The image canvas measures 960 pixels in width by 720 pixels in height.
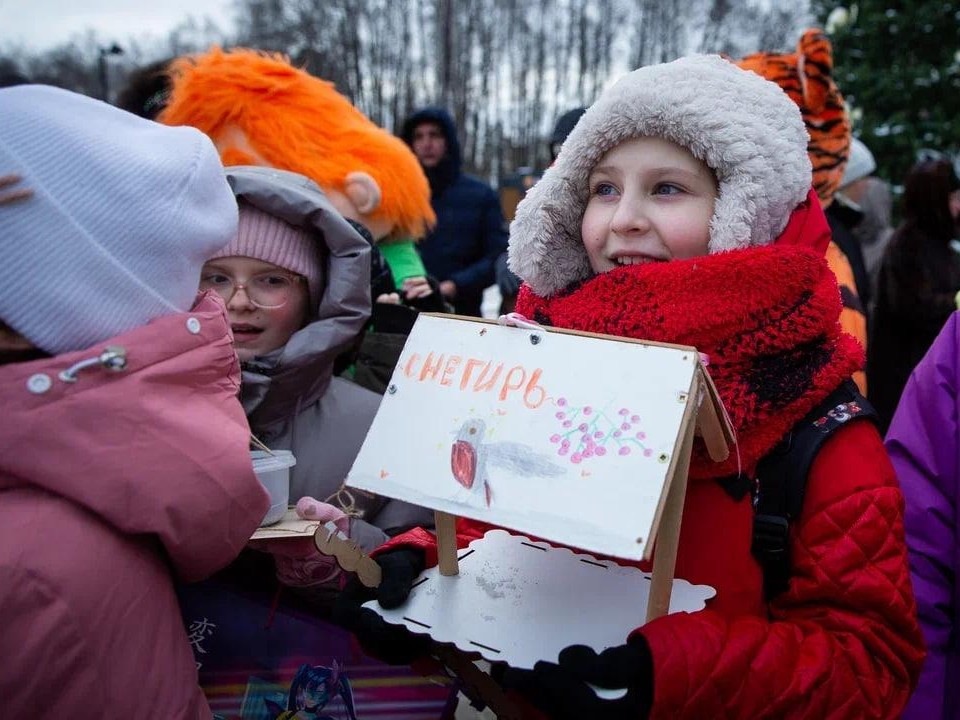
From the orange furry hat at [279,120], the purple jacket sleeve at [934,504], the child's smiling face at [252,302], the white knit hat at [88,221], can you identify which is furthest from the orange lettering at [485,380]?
the orange furry hat at [279,120]

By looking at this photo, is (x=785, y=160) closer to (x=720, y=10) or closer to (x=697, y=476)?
(x=697, y=476)

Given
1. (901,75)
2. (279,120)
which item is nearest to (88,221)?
(279,120)

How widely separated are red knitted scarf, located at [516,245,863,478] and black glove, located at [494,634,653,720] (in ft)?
1.17

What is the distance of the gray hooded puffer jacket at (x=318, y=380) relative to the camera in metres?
1.82

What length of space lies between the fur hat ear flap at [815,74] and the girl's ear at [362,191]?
5.24 ft

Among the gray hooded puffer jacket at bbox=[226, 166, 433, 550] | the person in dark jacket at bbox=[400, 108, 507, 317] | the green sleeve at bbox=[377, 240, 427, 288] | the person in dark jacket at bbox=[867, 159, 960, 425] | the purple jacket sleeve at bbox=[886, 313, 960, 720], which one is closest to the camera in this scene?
the purple jacket sleeve at bbox=[886, 313, 960, 720]

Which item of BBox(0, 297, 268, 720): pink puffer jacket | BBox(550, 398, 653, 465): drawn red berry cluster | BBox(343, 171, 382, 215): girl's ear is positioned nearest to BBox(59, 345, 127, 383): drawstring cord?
BBox(0, 297, 268, 720): pink puffer jacket

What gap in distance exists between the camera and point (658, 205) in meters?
1.36

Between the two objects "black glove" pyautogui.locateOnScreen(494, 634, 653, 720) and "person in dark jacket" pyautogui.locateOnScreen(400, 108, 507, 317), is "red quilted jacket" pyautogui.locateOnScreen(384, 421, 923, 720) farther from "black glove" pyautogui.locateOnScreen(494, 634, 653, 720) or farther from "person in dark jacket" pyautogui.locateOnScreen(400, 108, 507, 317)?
"person in dark jacket" pyautogui.locateOnScreen(400, 108, 507, 317)

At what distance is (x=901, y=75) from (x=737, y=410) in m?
12.0

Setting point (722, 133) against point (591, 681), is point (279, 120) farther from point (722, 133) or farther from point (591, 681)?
point (591, 681)

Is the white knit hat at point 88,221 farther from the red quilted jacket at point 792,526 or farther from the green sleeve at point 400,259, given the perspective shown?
the green sleeve at point 400,259

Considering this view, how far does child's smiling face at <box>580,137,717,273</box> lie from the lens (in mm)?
1345

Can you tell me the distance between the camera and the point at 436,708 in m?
1.48
